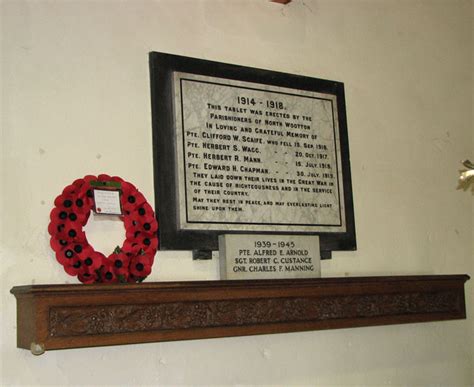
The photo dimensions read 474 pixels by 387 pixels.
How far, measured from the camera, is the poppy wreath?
257 cm

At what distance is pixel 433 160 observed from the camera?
3760mm

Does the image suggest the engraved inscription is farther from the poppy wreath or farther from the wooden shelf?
the wooden shelf

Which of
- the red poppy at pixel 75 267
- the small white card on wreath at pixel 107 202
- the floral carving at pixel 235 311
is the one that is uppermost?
the small white card on wreath at pixel 107 202

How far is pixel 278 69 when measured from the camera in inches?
131

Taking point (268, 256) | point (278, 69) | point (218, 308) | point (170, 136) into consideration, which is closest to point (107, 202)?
→ point (170, 136)

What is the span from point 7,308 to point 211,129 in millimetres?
1089

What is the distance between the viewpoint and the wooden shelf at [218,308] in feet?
7.86

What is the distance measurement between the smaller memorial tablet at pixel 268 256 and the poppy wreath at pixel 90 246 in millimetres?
324

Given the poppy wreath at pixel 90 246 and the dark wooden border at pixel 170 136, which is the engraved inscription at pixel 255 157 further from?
the poppy wreath at pixel 90 246

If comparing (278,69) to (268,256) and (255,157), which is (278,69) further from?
(268,256)

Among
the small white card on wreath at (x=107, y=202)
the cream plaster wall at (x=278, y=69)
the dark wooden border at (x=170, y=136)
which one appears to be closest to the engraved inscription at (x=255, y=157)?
the dark wooden border at (x=170, y=136)

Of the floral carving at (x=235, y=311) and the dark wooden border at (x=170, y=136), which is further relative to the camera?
the dark wooden border at (x=170, y=136)

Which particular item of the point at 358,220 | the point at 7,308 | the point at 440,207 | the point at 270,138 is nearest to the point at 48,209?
the point at 7,308

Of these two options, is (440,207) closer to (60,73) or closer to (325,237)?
(325,237)
